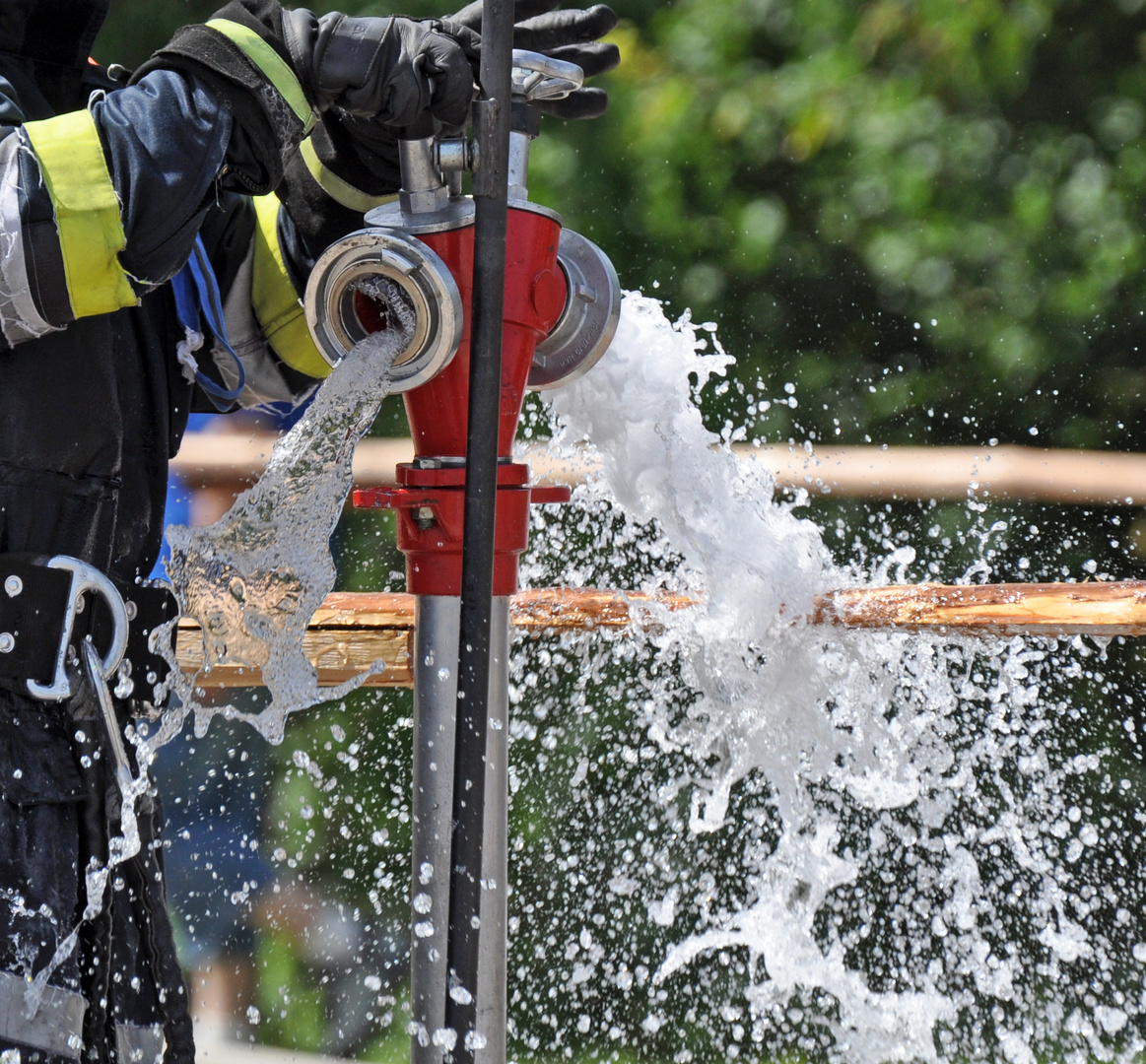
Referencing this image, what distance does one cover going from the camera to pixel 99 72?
3.65ft

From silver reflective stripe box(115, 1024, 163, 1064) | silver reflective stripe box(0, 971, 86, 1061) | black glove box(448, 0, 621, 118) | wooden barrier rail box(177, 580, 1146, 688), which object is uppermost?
black glove box(448, 0, 621, 118)

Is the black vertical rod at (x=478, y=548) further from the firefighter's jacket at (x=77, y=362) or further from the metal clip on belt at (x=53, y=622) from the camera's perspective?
the metal clip on belt at (x=53, y=622)

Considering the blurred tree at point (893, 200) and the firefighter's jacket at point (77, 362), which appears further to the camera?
the blurred tree at point (893, 200)

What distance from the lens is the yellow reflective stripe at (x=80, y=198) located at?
2.85ft

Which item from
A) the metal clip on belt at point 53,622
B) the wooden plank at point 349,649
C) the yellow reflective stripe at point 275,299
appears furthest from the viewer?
the wooden plank at point 349,649

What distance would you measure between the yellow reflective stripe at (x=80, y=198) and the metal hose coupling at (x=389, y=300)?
15 centimetres

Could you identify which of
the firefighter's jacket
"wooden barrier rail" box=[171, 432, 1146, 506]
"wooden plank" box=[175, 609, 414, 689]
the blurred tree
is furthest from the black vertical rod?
the blurred tree

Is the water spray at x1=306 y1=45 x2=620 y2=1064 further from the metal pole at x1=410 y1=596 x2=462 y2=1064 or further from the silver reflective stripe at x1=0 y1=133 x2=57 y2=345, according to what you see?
the silver reflective stripe at x1=0 y1=133 x2=57 y2=345

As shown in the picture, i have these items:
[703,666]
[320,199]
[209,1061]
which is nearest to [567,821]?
[209,1061]

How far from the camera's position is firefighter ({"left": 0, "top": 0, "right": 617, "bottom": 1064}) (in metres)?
0.89

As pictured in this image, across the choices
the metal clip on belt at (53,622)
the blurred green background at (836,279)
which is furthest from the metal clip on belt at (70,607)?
the blurred green background at (836,279)

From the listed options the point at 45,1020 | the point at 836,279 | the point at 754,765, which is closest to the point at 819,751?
the point at 754,765

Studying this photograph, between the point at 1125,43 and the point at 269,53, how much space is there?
3.00m

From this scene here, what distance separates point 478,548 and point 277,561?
21cm
